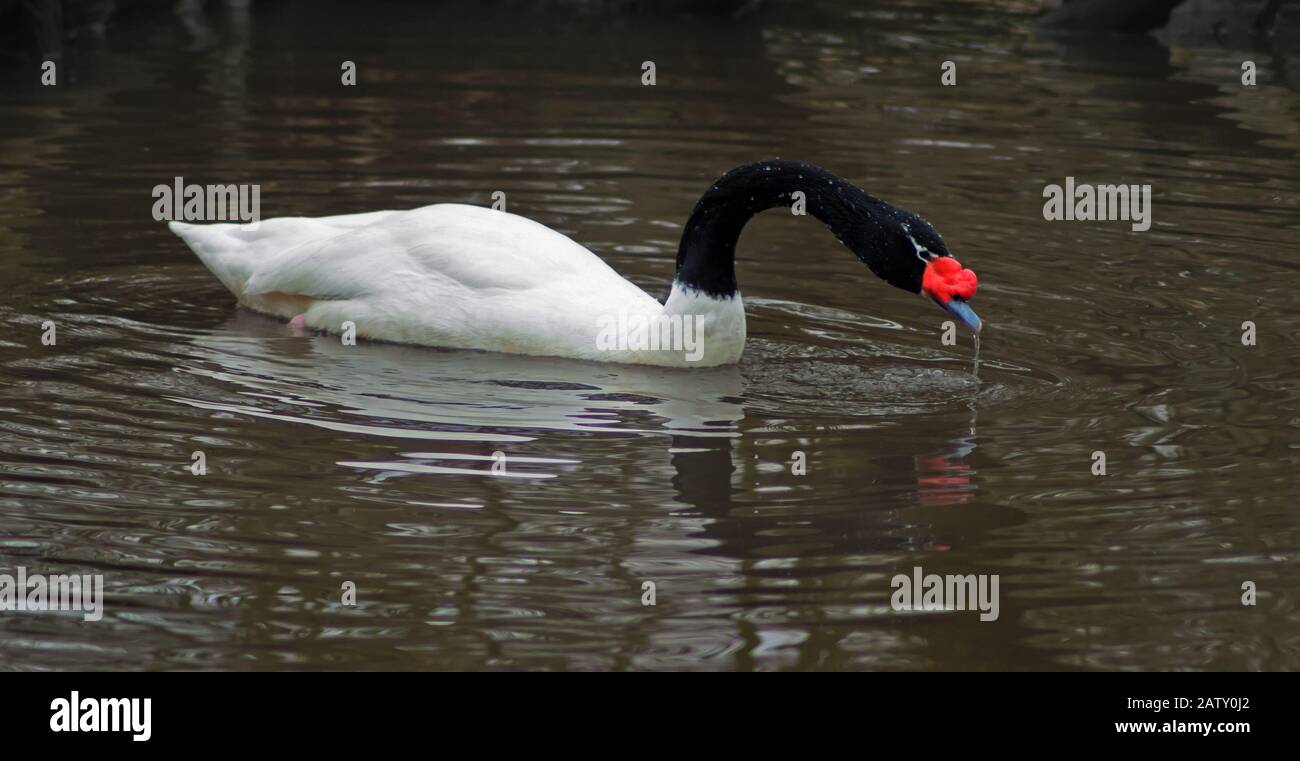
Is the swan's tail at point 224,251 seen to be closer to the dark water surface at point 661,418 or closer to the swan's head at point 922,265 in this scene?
the dark water surface at point 661,418

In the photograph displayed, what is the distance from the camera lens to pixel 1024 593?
6.15 metres

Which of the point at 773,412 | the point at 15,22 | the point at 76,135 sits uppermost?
the point at 15,22

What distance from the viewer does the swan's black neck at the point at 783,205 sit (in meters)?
8.13

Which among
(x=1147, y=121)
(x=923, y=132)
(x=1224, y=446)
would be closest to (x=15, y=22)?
(x=923, y=132)

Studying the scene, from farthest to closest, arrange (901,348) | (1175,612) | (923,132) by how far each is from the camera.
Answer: (923,132), (901,348), (1175,612)

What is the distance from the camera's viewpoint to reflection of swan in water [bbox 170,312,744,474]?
7.77 metres

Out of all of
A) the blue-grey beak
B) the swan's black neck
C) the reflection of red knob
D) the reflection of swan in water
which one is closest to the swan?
the swan's black neck

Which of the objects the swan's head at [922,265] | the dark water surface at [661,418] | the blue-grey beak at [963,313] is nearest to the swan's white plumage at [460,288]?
the dark water surface at [661,418]

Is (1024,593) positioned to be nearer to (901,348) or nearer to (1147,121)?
(901,348)

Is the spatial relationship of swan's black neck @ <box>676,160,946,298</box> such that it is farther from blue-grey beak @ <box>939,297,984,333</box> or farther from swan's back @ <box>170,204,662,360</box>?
swan's back @ <box>170,204,662,360</box>

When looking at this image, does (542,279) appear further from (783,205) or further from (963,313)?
(963,313)

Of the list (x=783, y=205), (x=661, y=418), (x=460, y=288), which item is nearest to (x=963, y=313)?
(x=783, y=205)

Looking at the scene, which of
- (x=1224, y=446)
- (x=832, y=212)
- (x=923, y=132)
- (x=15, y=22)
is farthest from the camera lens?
(x=15, y=22)

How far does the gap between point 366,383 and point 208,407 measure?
0.77m
